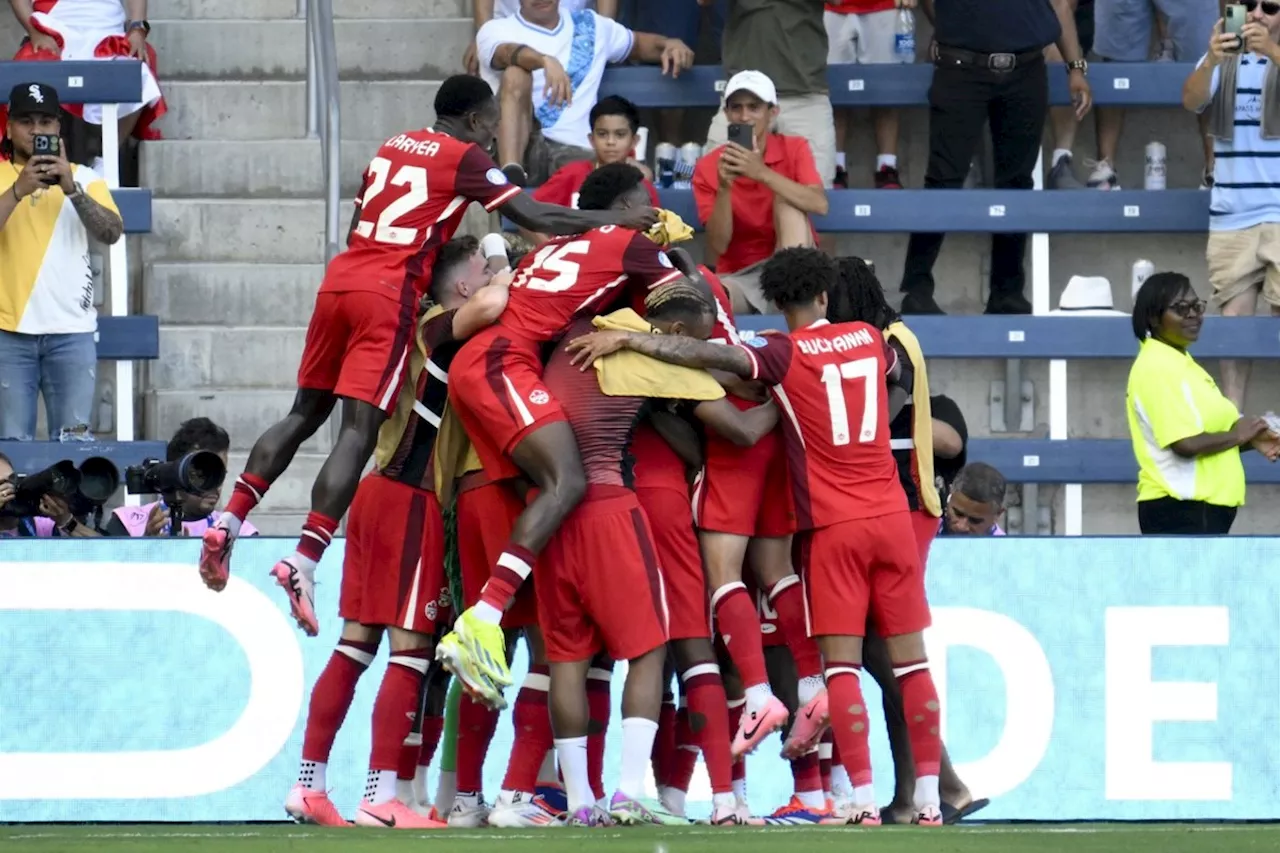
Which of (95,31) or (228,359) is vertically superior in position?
(95,31)

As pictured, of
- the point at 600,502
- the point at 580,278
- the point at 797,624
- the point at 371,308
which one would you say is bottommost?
the point at 797,624

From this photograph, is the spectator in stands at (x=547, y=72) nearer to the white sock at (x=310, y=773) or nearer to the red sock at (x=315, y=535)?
the red sock at (x=315, y=535)

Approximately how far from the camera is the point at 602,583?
7094 millimetres

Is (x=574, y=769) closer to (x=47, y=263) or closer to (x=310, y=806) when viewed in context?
(x=310, y=806)

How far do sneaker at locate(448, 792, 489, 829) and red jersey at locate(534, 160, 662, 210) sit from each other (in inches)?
139

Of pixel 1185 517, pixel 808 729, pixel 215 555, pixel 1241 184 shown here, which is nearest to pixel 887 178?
pixel 1241 184

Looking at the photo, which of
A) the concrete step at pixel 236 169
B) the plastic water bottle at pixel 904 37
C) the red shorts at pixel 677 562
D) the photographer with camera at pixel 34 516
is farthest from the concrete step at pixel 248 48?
the red shorts at pixel 677 562

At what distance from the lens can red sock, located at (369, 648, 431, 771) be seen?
7531 millimetres

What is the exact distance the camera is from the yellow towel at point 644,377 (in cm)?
728

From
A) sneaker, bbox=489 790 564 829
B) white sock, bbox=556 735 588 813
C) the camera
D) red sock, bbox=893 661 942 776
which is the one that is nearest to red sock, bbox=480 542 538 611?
white sock, bbox=556 735 588 813

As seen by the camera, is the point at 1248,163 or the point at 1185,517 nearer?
the point at 1185,517

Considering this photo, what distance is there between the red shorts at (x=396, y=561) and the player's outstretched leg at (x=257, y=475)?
33 centimetres

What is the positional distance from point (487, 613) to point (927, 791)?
5.71 feet

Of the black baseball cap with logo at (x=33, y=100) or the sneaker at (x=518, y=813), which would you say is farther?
the black baseball cap with logo at (x=33, y=100)
